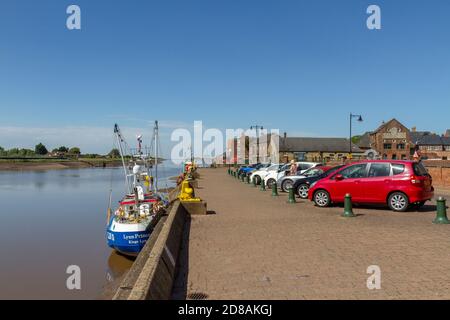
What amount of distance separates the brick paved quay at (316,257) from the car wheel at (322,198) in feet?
A: 6.98

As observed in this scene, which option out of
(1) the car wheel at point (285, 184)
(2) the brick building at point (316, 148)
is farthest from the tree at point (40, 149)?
(1) the car wheel at point (285, 184)

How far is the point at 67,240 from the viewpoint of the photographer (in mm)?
16656

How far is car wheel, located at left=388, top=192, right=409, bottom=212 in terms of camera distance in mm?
12672

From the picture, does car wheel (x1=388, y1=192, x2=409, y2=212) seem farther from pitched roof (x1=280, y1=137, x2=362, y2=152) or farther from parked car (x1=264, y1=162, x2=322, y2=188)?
pitched roof (x1=280, y1=137, x2=362, y2=152)

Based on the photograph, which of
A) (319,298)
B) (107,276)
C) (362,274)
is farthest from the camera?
(107,276)

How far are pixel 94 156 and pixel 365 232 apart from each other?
7510 inches

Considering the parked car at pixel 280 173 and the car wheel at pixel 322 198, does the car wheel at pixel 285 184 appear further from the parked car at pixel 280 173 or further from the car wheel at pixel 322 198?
the car wheel at pixel 322 198

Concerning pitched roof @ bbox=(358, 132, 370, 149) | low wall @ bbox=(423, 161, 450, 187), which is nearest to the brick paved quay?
low wall @ bbox=(423, 161, 450, 187)

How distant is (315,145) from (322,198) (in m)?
76.1

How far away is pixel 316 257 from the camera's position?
7.09 meters

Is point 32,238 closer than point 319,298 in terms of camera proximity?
No

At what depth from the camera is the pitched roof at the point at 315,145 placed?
3415 inches

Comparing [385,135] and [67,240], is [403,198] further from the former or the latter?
[385,135]

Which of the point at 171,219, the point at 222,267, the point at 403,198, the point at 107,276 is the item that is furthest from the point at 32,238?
the point at 403,198
